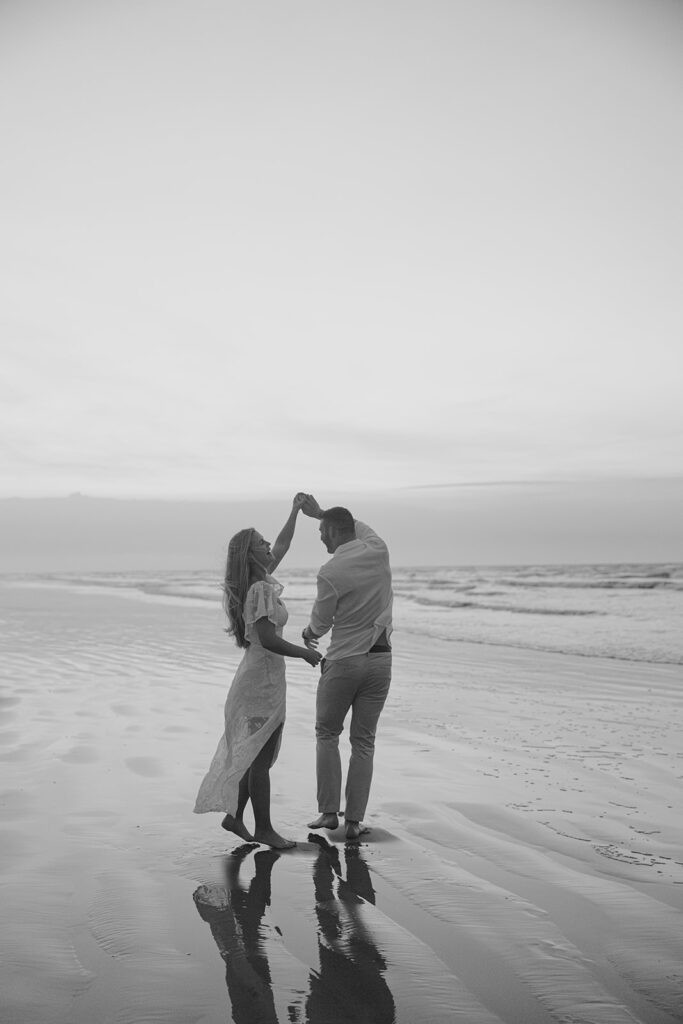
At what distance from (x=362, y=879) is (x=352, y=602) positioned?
1.81 metres

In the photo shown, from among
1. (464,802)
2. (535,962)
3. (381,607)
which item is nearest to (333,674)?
(381,607)

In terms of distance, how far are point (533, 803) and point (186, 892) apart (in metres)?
2.83

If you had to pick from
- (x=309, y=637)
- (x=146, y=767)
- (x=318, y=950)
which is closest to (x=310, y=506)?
(x=309, y=637)

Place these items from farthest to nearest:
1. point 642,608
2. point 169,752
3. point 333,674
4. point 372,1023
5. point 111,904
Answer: point 642,608
point 169,752
point 333,674
point 111,904
point 372,1023

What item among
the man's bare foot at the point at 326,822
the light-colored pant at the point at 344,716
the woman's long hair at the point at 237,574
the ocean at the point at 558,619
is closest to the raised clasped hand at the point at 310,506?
the woman's long hair at the point at 237,574

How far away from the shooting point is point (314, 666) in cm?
531

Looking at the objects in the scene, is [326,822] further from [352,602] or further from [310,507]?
[310,507]

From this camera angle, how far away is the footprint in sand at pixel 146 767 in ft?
22.2

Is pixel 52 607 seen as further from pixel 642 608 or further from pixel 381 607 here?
pixel 381 607

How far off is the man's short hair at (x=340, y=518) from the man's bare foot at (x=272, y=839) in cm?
205

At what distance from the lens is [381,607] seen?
5.63 meters

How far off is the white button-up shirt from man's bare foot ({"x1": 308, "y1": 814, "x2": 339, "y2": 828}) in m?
1.02

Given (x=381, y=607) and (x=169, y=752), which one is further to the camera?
(x=169, y=752)

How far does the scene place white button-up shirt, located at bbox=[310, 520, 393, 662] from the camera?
558 centimetres
